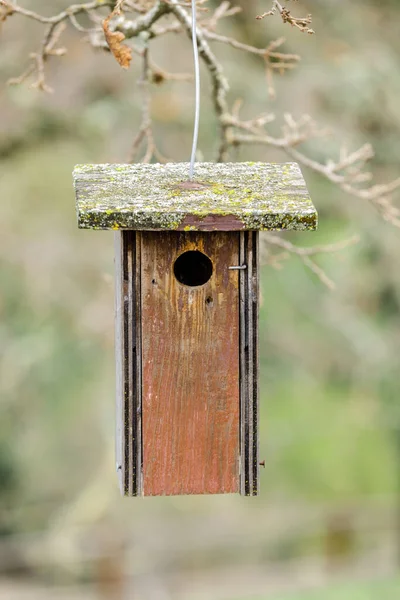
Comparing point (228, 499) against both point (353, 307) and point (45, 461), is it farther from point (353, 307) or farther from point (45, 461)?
point (353, 307)

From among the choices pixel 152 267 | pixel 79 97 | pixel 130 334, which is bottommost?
pixel 130 334

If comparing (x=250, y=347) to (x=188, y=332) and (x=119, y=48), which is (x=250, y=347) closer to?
(x=188, y=332)

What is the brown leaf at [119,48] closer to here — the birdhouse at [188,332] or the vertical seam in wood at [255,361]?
the birdhouse at [188,332]

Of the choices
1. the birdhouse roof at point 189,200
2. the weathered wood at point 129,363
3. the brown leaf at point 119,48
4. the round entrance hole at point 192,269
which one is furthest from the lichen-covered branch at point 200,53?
the weathered wood at point 129,363

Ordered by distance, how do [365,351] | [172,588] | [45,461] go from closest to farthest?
1. [365,351]
2. [45,461]
3. [172,588]

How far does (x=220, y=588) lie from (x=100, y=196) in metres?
11.2

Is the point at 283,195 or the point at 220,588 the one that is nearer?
the point at 283,195

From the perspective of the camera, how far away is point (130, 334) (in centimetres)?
275

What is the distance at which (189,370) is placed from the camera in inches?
110

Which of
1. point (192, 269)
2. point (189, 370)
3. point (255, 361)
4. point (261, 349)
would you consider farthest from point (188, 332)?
point (261, 349)

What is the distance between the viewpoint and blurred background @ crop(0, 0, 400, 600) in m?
7.48

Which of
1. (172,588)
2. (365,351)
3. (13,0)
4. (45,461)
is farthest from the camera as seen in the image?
(172,588)

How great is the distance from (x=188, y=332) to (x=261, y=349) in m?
6.26

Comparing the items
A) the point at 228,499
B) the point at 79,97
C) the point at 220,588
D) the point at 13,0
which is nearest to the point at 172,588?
the point at 220,588
